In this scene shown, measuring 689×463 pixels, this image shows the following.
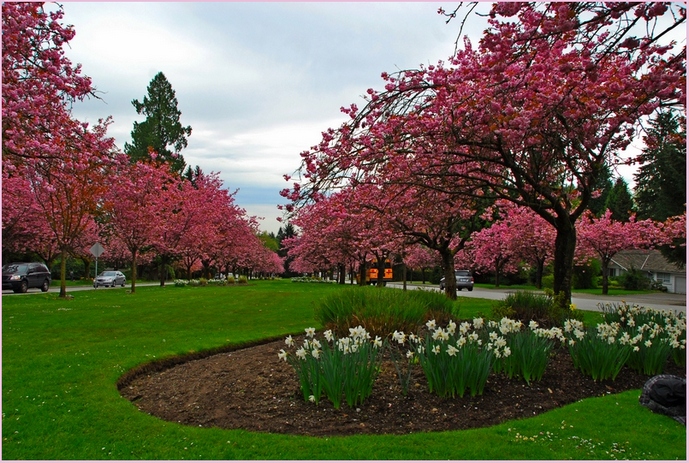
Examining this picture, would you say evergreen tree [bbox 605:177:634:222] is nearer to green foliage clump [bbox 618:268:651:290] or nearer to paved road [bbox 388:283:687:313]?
green foliage clump [bbox 618:268:651:290]

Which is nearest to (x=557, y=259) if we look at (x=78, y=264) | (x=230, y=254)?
(x=230, y=254)

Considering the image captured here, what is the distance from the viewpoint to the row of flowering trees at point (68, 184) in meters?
8.73

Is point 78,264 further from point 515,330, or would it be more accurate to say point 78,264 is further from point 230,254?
point 515,330

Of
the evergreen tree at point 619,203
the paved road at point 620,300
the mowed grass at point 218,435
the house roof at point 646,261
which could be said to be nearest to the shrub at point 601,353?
the mowed grass at point 218,435

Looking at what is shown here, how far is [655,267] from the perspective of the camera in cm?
4578

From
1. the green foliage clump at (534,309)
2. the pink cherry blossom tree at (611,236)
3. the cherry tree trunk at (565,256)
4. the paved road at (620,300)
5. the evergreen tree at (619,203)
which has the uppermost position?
the evergreen tree at (619,203)

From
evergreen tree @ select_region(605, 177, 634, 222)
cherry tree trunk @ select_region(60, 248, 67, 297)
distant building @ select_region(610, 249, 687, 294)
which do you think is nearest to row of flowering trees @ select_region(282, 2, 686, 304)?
cherry tree trunk @ select_region(60, 248, 67, 297)

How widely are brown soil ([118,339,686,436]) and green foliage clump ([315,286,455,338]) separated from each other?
1.40 metres

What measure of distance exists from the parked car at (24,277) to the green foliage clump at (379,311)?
78.6 feet

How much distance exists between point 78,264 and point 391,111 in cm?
5428

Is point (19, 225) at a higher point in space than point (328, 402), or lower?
higher

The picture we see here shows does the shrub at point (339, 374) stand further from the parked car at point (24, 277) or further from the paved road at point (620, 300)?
the parked car at point (24, 277)

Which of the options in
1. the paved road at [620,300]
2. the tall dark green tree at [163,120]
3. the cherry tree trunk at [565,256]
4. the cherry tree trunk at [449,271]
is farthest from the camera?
the tall dark green tree at [163,120]

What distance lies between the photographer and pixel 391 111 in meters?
8.57
